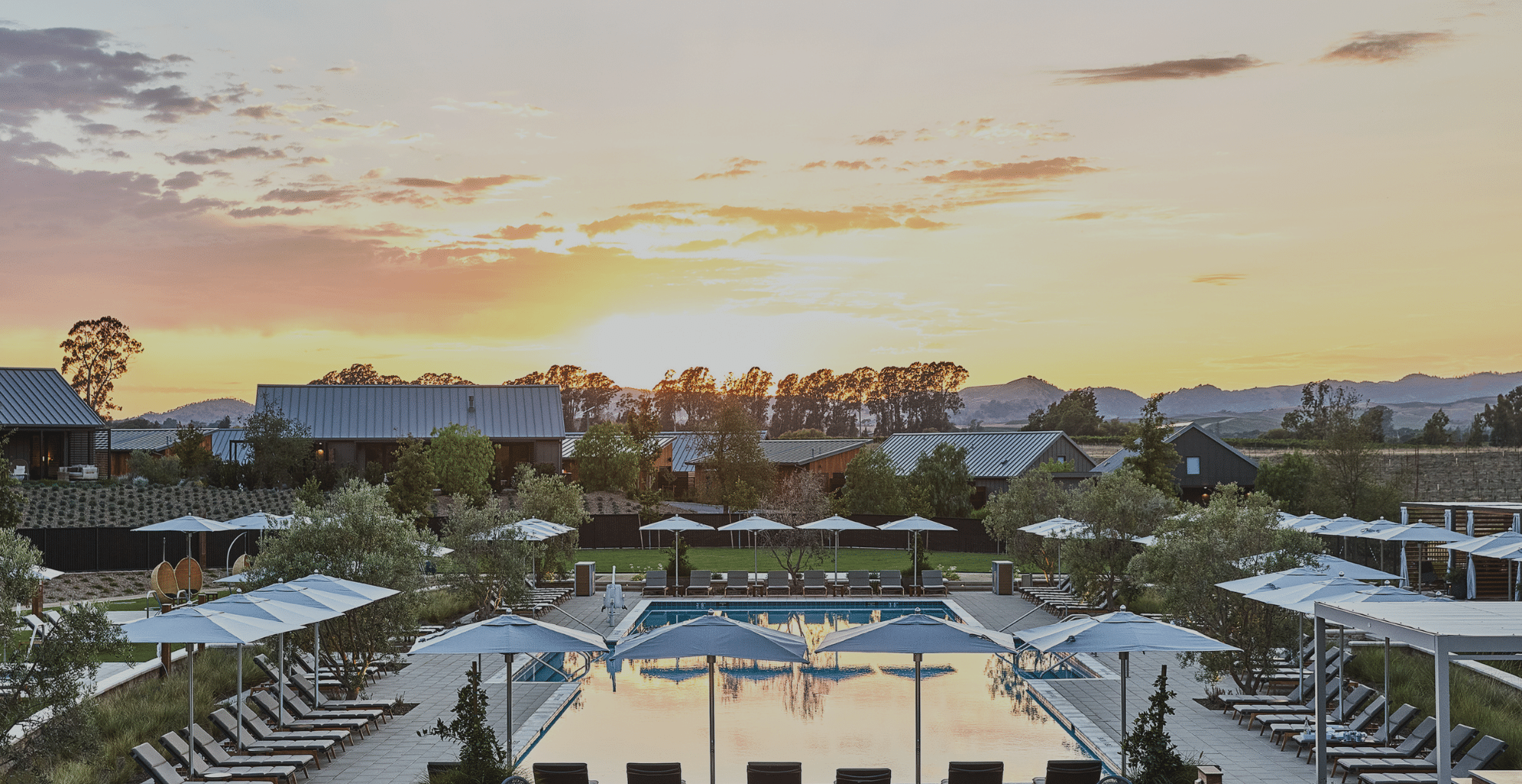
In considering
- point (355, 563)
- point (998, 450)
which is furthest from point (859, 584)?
point (998, 450)

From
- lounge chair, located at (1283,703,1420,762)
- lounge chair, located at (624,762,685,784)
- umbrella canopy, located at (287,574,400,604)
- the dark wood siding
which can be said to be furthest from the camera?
the dark wood siding

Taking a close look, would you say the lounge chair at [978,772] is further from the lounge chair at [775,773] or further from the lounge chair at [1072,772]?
the lounge chair at [775,773]

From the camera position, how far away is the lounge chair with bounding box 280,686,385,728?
47.2ft

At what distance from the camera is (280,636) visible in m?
13.6

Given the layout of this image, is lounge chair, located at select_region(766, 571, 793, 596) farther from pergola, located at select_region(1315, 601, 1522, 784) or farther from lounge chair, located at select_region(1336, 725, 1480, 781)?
pergola, located at select_region(1315, 601, 1522, 784)

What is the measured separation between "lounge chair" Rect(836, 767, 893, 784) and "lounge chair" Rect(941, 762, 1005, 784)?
2.81 feet

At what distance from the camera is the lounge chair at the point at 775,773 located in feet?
35.8

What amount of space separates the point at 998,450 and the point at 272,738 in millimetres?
48297

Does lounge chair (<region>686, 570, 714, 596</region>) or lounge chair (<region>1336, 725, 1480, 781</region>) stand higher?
lounge chair (<region>1336, 725, 1480, 781</region>)

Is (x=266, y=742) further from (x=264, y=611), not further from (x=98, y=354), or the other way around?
(x=98, y=354)

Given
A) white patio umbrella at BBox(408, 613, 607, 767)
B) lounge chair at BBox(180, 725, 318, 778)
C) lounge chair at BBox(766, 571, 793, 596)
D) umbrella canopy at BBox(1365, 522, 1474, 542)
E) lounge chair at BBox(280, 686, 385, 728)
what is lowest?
lounge chair at BBox(766, 571, 793, 596)

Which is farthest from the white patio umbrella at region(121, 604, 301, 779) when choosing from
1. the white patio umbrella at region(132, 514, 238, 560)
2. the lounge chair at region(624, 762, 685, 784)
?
the white patio umbrella at region(132, 514, 238, 560)

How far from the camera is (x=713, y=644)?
11.8 m

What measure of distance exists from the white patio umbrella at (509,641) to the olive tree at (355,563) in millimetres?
4906
